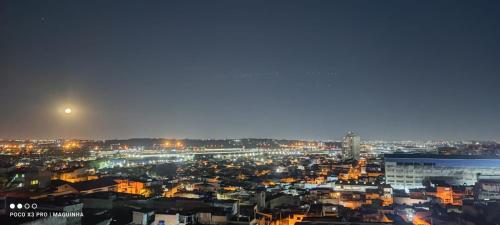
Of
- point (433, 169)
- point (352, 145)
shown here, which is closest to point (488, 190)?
point (433, 169)

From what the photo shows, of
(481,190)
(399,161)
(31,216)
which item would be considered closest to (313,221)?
(31,216)

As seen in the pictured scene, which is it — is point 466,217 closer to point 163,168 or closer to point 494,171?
point 494,171

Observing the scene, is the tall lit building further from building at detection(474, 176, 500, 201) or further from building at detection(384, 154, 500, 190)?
building at detection(474, 176, 500, 201)

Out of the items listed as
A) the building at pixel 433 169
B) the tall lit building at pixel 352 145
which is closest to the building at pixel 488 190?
the building at pixel 433 169

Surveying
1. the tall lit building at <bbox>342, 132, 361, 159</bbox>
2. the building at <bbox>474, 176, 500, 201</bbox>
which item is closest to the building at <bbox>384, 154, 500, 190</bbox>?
the building at <bbox>474, 176, 500, 201</bbox>

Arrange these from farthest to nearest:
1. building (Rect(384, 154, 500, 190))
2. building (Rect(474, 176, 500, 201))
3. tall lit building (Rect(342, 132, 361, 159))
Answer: tall lit building (Rect(342, 132, 361, 159)) → building (Rect(384, 154, 500, 190)) → building (Rect(474, 176, 500, 201))

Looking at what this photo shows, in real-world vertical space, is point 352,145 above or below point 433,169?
above

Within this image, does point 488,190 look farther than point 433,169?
No

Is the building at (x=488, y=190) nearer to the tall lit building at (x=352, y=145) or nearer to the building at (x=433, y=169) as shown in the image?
the building at (x=433, y=169)

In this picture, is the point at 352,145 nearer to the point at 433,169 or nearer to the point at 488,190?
the point at 433,169
